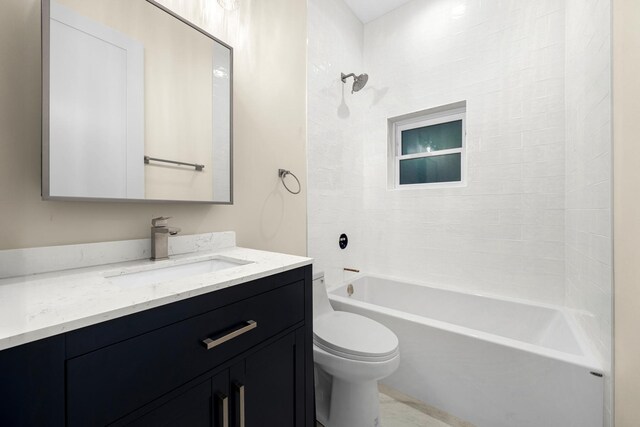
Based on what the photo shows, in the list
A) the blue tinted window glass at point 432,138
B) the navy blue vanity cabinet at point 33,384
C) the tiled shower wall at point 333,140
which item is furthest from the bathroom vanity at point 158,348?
the blue tinted window glass at point 432,138

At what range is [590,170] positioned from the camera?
1.26 metres

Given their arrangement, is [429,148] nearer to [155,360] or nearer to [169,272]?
[169,272]

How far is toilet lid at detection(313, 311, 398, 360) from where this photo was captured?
1250 millimetres

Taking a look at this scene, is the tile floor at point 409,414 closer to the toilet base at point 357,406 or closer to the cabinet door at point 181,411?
the toilet base at point 357,406

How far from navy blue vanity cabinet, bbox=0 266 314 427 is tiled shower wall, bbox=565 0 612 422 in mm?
1225

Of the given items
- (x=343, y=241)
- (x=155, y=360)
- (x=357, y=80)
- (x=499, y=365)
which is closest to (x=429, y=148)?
(x=357, y=80)

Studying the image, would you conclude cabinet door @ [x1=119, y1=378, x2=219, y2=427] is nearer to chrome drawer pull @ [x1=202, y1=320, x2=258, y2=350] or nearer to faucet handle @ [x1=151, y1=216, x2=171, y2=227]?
chrome drawer pull @ [x1=202, y1=320, x2=258, y2=350]

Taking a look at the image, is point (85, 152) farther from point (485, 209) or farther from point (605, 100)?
point (485, 209)

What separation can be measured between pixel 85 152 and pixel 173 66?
51 centimetres

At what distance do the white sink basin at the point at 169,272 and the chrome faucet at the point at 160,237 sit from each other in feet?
0.23

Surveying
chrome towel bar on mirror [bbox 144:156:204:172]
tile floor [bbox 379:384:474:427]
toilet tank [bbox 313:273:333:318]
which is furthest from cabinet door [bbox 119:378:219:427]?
tile floor [bbox 379:384:474:427]

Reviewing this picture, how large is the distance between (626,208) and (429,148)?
1.54 metres

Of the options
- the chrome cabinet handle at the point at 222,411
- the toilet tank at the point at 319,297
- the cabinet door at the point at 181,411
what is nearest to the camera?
the cabinet door at the point at 181,411

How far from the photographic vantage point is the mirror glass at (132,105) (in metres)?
0.85
